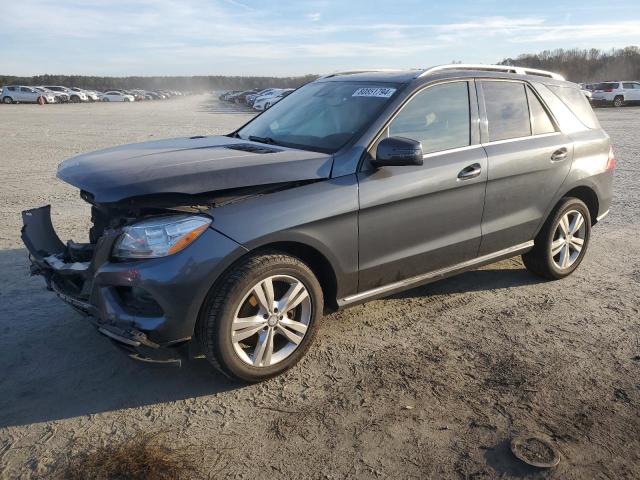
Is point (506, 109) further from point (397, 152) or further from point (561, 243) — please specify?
point (397, 152)

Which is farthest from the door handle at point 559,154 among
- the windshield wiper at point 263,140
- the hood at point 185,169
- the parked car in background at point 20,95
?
the parked car in background at point 20,95

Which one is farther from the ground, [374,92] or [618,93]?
[374,92]

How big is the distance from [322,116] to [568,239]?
8.55 ft

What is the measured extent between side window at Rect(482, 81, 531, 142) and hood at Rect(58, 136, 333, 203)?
5.29 ft

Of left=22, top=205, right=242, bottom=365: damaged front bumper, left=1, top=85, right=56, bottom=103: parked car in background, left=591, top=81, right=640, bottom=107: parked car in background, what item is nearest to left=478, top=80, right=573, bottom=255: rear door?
left=22, top=205, right=242, bottom=365: damaged front bumper

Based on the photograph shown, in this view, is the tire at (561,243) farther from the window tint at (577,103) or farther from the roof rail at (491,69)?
the roof rail at (491,69)

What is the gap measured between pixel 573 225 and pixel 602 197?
0.49 metres

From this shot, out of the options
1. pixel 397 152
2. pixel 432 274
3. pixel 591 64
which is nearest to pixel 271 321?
pixel 397 152

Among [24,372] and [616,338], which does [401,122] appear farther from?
[24,372]

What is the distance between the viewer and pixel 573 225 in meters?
5.11

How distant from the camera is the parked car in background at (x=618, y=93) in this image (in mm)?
36094

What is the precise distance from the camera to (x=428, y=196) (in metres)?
3.90

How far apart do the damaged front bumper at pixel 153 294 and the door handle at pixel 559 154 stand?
3015 mm

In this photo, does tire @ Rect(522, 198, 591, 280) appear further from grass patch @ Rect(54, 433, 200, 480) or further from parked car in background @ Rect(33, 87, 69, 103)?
parked car in background @ Rect(33, 87, 69, 103)
